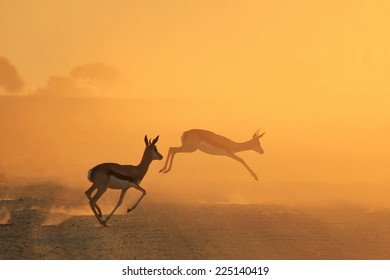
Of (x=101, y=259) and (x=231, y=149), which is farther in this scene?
(x=231, y=149)

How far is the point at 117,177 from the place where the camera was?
24375mm

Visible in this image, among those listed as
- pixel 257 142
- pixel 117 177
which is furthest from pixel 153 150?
pixel 257 142

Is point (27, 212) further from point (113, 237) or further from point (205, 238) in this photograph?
point (205, 238)

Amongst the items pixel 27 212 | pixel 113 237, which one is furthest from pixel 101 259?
pixel 27 212

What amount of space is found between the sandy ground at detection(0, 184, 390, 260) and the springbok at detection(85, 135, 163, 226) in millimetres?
901

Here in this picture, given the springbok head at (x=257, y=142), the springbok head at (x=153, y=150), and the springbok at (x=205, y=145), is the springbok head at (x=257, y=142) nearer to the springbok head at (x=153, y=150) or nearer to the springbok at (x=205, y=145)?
the springbok at (x=205, y=145)

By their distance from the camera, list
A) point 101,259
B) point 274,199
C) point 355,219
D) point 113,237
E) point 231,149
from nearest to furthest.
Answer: point 101,259
point 113,237
point 355,219
point 274,199
point 231,149

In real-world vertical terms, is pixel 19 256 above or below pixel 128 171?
below

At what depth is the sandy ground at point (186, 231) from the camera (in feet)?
74.8

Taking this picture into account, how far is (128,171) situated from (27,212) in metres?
4.06

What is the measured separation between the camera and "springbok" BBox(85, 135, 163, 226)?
24094mm

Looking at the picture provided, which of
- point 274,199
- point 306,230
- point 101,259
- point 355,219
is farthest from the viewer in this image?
point 274,199

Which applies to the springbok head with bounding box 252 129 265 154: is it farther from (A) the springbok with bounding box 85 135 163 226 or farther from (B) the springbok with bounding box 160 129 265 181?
(A) the springbok with bounding box 85 135 163 226

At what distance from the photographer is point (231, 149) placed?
3272 centimetres
